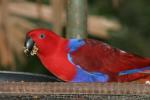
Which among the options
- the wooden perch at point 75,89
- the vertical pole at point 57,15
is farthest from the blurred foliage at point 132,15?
the wooden perch at point 75,89

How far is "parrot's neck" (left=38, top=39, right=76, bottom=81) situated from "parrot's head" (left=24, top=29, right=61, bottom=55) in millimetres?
25

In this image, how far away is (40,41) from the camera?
9.55 ft

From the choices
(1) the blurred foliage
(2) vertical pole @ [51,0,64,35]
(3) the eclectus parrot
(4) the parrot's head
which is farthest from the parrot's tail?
(1) the blurred foliage

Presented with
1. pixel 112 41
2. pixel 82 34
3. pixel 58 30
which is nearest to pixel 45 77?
pixel 82 34

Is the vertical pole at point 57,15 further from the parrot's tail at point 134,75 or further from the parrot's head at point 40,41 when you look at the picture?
the parrot's tail at point 134,75

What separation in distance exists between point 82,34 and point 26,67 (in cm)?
319

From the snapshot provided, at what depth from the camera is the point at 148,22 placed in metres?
6.21

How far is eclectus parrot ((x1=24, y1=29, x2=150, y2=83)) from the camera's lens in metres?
2.62

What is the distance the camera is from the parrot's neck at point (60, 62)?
2666 mm

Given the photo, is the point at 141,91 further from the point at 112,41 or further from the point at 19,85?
the point at 112,41

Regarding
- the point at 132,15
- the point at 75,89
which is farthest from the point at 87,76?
the point at 132,15

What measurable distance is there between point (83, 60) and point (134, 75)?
0.30 metres

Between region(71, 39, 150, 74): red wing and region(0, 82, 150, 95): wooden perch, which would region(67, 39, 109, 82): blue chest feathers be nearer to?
region(71, 39, 150, 74): red wing

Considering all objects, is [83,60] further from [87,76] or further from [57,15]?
[57,15]
